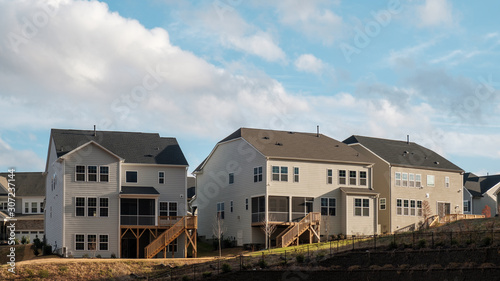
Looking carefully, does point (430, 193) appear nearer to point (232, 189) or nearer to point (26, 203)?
point (232, 189)

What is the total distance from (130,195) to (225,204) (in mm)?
10424

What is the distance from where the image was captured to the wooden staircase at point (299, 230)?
54.4 meters

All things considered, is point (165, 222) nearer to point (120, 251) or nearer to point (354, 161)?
point (120, 251)

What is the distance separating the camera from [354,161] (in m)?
60.5

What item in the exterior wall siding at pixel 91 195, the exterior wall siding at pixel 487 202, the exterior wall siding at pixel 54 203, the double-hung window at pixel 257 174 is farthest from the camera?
the exterior wall siding at pixel 487 202

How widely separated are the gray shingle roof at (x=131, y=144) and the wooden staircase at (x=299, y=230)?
916 cm

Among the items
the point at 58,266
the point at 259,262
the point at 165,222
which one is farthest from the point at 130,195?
the point at 259,262

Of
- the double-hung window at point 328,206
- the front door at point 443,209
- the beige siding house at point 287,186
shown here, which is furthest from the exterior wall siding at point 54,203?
the front door at point 443,209

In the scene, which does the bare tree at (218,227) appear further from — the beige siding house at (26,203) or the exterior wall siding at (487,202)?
the exterior wall siding at (487,202)

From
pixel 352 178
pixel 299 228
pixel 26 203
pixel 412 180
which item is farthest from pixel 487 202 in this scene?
pixel 26 203

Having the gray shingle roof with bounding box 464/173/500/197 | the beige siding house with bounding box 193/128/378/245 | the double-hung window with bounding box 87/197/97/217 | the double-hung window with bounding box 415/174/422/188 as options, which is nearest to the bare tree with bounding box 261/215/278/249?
the beige siding house with bounding box 193/128/378/245

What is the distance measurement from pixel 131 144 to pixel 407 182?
911 inches

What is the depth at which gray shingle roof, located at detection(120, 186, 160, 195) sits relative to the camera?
54.1 meters

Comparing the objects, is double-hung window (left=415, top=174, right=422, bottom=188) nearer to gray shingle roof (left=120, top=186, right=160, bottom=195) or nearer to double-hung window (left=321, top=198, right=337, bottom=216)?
double-hung window (left=321, top=198, right=337, bottom=216)
